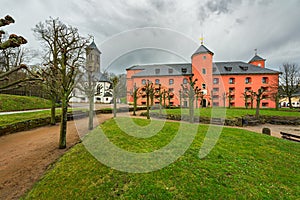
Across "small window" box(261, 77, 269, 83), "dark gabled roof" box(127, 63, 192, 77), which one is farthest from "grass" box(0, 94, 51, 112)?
"small window" box(261, 77, 269, 83)

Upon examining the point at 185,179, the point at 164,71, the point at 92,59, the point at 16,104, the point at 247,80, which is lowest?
the point at 185,179

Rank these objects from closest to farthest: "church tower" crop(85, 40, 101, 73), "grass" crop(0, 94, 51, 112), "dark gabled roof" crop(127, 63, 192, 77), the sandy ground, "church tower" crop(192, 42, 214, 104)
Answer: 1. the sandy ground
2. "church tower" crop(85, 40, 101, 73)
3. "grass" crop(0, 94, 51, 112)
4. "church tower" crop(192, 42, 214, 104)
5. "dark gabled roof" crop(127, 63, 192, 77)

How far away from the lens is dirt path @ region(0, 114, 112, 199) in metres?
4.05

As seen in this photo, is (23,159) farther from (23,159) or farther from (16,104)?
(16,104)

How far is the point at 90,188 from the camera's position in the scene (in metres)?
3.61

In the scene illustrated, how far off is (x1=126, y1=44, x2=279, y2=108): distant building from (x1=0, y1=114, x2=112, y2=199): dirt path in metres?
25.6

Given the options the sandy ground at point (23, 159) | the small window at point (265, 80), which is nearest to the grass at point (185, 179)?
the sandy ground at point (23, 159)

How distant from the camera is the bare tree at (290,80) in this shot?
91.2ft

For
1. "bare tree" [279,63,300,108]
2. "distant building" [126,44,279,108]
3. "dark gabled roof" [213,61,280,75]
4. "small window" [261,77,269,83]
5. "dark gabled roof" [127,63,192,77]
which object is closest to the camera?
"bare tree" [279,63,300,108]

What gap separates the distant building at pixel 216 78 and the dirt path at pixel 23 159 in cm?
2557

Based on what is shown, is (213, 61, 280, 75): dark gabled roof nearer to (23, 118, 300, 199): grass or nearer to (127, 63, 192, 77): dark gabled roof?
(127, 63, 192, 77): dark gabled roof

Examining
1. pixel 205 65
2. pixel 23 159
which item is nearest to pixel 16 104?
pixel 23 159

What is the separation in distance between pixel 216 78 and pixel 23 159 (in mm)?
40603

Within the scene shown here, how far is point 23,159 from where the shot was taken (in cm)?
567
